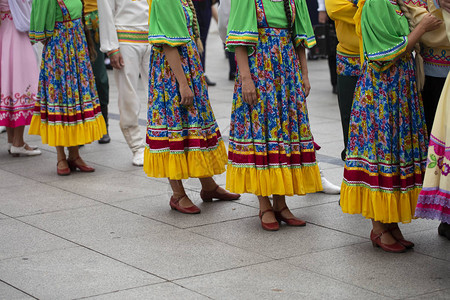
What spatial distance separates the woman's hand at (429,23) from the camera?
479 cm

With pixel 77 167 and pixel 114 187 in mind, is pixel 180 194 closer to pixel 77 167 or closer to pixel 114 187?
pixel 114 187

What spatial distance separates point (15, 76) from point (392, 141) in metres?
4.85

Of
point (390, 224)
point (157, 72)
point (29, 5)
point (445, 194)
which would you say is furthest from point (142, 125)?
point (445, 194)

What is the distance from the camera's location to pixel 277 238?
553 centimetres

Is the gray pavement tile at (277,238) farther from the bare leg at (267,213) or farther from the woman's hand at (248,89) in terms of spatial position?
the woman's hand at (248,89)

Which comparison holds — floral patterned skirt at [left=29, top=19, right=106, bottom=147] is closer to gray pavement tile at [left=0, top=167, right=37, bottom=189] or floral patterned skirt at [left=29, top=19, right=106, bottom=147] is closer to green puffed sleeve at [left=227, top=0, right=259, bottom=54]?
gray pavement tile at [left=0, top=167, right=37, bottom=189]

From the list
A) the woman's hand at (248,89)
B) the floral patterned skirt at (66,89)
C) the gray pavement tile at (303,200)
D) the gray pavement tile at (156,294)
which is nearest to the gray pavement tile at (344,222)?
the gray pavement tile at (303,200)

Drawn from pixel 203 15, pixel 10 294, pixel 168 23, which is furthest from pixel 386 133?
pixel 203 15

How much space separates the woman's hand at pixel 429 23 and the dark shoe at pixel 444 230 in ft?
4.59

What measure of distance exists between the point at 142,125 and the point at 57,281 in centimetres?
547

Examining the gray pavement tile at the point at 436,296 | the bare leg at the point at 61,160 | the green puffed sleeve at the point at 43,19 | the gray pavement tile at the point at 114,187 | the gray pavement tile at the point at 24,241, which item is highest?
the green puffed sleeve at the point at 43,19

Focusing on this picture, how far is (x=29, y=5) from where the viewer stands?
835cm

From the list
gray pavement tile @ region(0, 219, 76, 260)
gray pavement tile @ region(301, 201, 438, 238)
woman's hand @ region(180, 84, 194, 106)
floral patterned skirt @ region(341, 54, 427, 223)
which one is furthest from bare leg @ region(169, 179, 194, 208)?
floral patterned skirt @ region(341, 54, 427, 223)

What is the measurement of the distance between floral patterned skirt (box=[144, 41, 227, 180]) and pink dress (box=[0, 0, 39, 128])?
2.79 m
